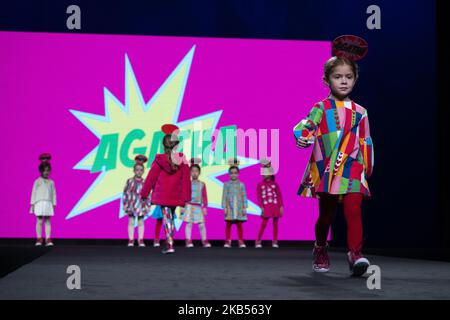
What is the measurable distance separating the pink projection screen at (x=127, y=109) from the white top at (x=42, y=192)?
2.10 ft

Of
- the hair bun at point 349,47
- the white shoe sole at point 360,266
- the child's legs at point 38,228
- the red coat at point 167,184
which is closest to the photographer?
the white shoe sole at point 360,266

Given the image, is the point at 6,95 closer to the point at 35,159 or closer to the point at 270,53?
the point at 35,159

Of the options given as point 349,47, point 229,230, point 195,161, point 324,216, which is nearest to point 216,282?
point 324,216

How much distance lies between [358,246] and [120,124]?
25.4 ft

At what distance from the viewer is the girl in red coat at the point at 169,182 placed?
8.50m

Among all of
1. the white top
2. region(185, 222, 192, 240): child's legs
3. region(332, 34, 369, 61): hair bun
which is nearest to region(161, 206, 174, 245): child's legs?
region(185, 222, 192, 240): child's legs

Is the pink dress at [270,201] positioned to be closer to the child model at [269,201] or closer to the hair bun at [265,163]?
the child model at [269,201]

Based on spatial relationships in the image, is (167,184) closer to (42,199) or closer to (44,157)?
(42,199)

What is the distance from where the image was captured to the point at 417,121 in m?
11.9

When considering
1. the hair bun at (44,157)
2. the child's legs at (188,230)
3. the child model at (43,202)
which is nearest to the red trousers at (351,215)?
the child's legs at (188,230)

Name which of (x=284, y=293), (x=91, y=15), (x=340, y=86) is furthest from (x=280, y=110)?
(x=284, y=293)

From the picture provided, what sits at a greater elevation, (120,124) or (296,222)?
(120,124)

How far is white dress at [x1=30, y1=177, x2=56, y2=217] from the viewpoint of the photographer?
1123 centimetres

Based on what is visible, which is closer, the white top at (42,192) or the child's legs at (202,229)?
the white top at (42,192)
